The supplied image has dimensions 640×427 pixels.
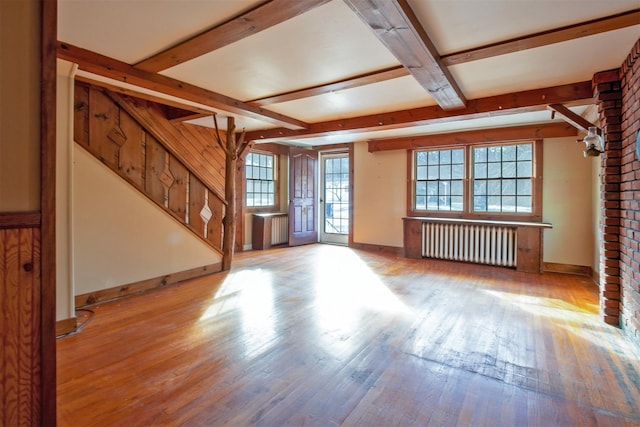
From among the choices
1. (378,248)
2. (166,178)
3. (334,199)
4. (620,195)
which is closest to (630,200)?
(620,195)

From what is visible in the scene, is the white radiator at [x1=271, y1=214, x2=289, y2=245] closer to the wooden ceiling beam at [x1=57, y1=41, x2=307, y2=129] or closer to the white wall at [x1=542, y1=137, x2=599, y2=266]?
the wooden ceiling beam at [x1=57, y1=41, x2=307, y2=129]

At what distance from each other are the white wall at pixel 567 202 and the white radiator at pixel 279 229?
198 inches

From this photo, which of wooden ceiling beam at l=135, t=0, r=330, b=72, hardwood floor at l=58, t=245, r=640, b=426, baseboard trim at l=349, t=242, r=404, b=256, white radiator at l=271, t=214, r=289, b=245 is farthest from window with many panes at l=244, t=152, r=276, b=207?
wooden ceiling beam at l=135, t=0, r=330, b=72

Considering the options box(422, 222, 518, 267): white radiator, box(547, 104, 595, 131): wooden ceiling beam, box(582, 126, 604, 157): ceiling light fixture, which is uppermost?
box(547, 104, 595, 131): wooden ceiling beam

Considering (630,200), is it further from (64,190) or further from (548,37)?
(64,190)

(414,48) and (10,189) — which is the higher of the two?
(414,48)

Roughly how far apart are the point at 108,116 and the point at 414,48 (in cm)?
386

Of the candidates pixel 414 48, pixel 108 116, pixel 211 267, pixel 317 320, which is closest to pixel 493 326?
pixel 317 320

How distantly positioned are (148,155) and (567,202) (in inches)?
247

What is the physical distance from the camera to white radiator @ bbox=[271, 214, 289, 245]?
24.7 ft

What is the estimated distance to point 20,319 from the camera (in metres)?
1.15

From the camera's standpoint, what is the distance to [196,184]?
187 inches

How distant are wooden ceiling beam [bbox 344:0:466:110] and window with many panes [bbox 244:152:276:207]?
15.1 ft

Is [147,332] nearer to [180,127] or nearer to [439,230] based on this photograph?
[180,127]
